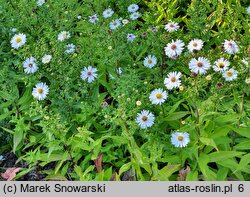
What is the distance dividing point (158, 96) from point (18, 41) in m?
1.20

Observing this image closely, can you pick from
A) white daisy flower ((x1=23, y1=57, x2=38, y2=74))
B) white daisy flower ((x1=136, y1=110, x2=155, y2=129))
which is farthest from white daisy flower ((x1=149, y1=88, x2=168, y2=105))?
white daisy flower ((x1=23, y1=57, x2=38, y2=74))

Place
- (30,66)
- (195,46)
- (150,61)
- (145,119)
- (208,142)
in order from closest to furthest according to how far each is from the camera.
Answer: (208,142), (145,119), (195,46), (30,66), (150,61)

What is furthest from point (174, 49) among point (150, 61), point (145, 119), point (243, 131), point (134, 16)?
point (134, 16)

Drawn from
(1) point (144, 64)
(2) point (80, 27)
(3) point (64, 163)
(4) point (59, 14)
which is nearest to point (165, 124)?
(1) point (144, 64)

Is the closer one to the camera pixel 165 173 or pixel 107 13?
pixel 165 173

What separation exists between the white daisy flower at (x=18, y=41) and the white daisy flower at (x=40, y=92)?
0.41 metres

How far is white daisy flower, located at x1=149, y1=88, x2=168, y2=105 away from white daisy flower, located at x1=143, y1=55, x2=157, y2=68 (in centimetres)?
37

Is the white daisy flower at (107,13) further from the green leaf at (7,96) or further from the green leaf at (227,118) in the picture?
the green leaf at (227,118)

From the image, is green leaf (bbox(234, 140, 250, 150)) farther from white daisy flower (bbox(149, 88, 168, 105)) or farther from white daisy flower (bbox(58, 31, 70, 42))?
white daisy flower (bbox(58, 31, 70, 42))

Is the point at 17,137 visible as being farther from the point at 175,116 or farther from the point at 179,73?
the point at 179,73

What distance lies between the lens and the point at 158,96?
2.91 m

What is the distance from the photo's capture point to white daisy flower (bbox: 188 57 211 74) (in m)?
2.79

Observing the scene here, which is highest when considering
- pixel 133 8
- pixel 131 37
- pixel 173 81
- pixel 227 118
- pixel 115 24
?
pixel 133 8

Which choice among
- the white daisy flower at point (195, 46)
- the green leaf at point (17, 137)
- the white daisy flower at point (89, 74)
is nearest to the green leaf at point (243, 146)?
the white daisy flower at point (195, 46)
